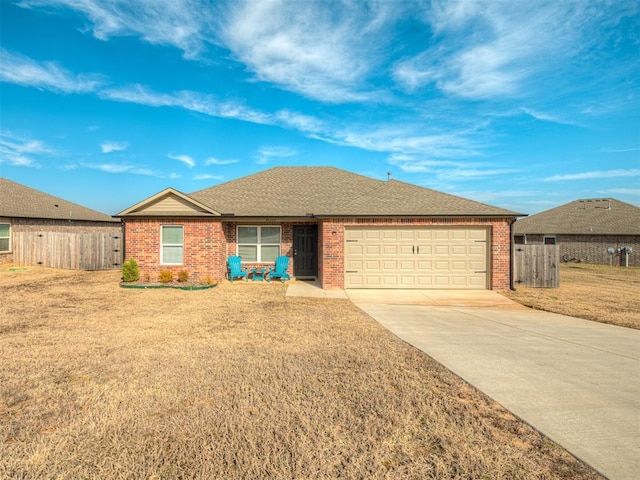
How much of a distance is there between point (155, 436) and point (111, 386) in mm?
1457

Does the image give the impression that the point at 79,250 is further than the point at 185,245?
Yes

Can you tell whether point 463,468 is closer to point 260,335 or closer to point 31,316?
point 260,335

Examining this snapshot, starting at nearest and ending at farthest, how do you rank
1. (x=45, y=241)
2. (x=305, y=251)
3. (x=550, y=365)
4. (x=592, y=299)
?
(x=550, y=365)
(x=592, y=299)
(x=305, y=251)
(x=45, y=241)

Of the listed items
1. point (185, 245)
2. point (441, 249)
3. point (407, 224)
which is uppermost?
point (407, 224)

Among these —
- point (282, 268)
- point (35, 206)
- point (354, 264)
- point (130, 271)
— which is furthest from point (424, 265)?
point (35, 206)

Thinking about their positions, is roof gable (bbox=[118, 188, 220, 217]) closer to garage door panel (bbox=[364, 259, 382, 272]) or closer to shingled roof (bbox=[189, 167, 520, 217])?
shingled roof (bbox=[189, 167, 520, 217])

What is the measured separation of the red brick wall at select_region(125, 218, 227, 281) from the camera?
13.5 meters

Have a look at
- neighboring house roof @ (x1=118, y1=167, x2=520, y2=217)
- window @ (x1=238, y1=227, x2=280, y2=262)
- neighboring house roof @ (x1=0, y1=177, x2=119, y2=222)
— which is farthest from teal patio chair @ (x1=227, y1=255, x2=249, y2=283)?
neighboring house roof @ (x1=0, y1=177, x2=119, y2=222)

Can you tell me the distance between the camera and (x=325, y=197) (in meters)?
15.4

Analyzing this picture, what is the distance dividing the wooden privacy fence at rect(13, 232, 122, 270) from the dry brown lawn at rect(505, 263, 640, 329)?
17.9 m

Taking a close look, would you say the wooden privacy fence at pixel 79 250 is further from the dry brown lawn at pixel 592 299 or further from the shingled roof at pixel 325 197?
the dry brown lawn at pixel 592 299

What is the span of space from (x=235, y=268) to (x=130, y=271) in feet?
12.6

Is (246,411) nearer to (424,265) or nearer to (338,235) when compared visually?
(338,235)

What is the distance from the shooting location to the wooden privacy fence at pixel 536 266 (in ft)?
43.2
